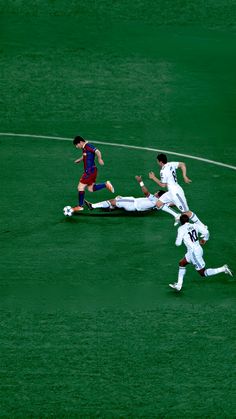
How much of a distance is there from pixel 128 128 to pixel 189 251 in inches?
663

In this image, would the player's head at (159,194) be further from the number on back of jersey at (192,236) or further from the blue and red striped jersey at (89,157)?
the number on back of jersey at (192,236)

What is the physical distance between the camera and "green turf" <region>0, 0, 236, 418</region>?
29297 mm

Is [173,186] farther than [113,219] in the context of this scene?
No

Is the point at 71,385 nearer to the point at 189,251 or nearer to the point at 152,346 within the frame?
the point at 152,346

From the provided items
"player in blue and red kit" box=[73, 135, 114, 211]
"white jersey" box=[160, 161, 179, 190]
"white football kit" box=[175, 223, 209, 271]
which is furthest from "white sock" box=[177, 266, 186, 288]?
"player in blue and red kit" box=[73, 135, 114, 211]

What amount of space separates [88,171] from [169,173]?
2916mm

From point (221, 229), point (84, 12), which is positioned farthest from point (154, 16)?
point (221, 229)

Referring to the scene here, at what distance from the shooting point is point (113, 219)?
132ft

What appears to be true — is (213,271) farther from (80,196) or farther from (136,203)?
(80,196)

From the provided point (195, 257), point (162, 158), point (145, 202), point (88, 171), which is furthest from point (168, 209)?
point (195, 257)

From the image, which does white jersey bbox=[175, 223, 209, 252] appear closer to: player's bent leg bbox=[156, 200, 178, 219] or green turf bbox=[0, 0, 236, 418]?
green turf bbox=[0, 0, 236, 418]

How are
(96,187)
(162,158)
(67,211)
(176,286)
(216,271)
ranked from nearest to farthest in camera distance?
(176,286), (216,271), (162,158), (67,211), (96,187)

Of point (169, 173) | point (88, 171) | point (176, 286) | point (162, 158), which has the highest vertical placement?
point (162, 158)

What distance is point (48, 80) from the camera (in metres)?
55.3
